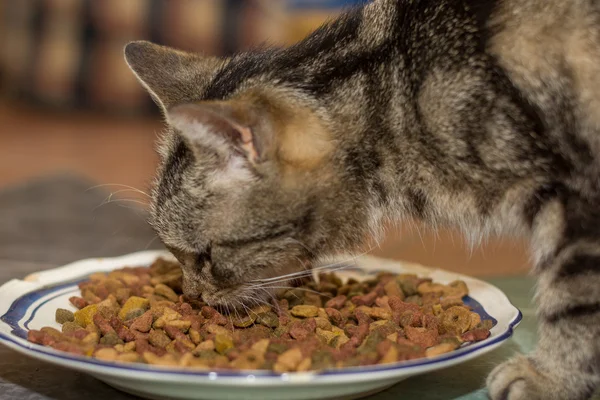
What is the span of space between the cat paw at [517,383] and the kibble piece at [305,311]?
317 mm

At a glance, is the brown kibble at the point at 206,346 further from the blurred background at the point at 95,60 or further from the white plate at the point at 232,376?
the blurred background at the point at 95,60

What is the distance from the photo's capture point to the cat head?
1.26 meters

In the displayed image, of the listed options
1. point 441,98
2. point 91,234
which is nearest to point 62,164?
point 91,234

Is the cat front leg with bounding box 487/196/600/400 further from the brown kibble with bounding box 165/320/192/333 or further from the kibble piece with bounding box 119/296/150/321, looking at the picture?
the kibble piece with bounding box 119/296/150/321

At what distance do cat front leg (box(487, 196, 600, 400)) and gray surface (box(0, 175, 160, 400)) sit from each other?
2.34 feet

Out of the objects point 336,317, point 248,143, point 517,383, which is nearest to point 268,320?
point 336,317

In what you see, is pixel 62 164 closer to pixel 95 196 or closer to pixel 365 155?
pixel 95 196

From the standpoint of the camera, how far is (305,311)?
1407mm

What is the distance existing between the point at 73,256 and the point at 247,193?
3.89 ft

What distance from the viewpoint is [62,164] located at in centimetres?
381

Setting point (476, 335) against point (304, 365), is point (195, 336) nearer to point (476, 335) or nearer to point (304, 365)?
point (304, 365)

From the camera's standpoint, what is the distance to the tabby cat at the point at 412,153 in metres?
1.21

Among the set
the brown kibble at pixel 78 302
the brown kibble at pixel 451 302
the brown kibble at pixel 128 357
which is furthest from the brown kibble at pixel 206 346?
the brown kibble at pixel 451 302

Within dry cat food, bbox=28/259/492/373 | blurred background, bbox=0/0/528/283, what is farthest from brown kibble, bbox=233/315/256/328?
blurred background, bbox=0/0/528/283
